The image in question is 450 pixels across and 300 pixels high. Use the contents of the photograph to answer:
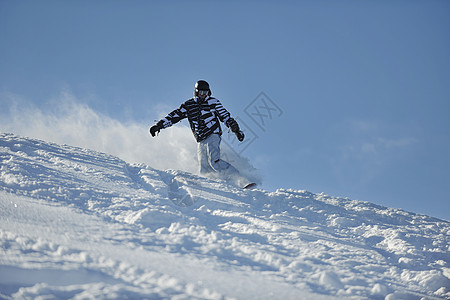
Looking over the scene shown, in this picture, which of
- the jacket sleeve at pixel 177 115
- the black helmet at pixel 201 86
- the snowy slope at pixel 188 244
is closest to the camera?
the snowy slope at pixel 188 244

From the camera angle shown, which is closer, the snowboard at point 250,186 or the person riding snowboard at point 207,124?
the snowboard at point 250,186

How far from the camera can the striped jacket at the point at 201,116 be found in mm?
5789

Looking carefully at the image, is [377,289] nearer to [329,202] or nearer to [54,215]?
[54,215]

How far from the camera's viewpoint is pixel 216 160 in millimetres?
5742

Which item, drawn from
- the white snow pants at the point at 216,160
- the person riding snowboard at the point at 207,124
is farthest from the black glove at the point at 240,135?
the white snow pants at the point at 216,160

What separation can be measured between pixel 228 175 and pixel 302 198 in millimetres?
1403

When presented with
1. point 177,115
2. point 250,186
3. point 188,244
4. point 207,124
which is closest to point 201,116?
point 207,124

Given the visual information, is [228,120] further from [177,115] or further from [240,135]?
[177,115]

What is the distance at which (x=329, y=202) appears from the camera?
541 centimetres

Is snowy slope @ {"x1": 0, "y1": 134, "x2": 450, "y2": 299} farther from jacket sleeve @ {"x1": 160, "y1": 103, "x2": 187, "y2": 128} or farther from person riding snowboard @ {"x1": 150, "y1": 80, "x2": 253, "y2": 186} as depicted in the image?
jacket sleeve @ {"x1": 160, "y1": 103, "x2": 187, "y2": 128}

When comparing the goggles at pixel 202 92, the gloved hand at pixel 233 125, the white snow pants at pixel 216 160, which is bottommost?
the white snow pants at pixel 216 160

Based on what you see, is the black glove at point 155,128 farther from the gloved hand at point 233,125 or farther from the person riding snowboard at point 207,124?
the gloved hand at point 233,125

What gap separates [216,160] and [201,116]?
860 millimetres

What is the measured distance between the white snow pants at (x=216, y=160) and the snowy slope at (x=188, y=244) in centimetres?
98
